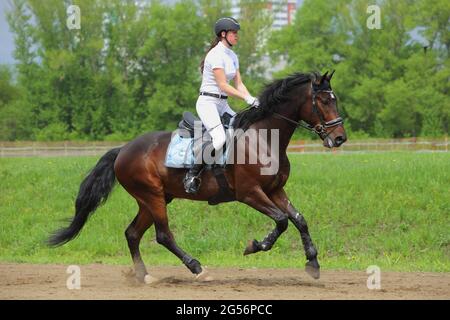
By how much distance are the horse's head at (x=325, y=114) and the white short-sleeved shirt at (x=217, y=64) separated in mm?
1203

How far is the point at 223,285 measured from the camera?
10.2 metres

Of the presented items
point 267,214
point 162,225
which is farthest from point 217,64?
point 162,225

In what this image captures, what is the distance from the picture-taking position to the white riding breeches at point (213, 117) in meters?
10.3

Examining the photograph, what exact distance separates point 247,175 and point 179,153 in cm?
117

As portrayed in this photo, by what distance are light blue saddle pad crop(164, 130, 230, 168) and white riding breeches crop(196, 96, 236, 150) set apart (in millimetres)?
318

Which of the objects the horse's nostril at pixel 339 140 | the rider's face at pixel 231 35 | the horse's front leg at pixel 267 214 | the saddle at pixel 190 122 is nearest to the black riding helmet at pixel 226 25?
the rider's face at pixel 231 35

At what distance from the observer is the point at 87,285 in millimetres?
10445

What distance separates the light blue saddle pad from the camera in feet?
34.8

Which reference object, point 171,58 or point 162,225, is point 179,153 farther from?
point 171,58

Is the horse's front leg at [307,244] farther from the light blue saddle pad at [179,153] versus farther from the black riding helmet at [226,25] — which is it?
the black riding helmet at [226,25]

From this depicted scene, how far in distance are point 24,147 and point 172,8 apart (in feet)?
66.6
